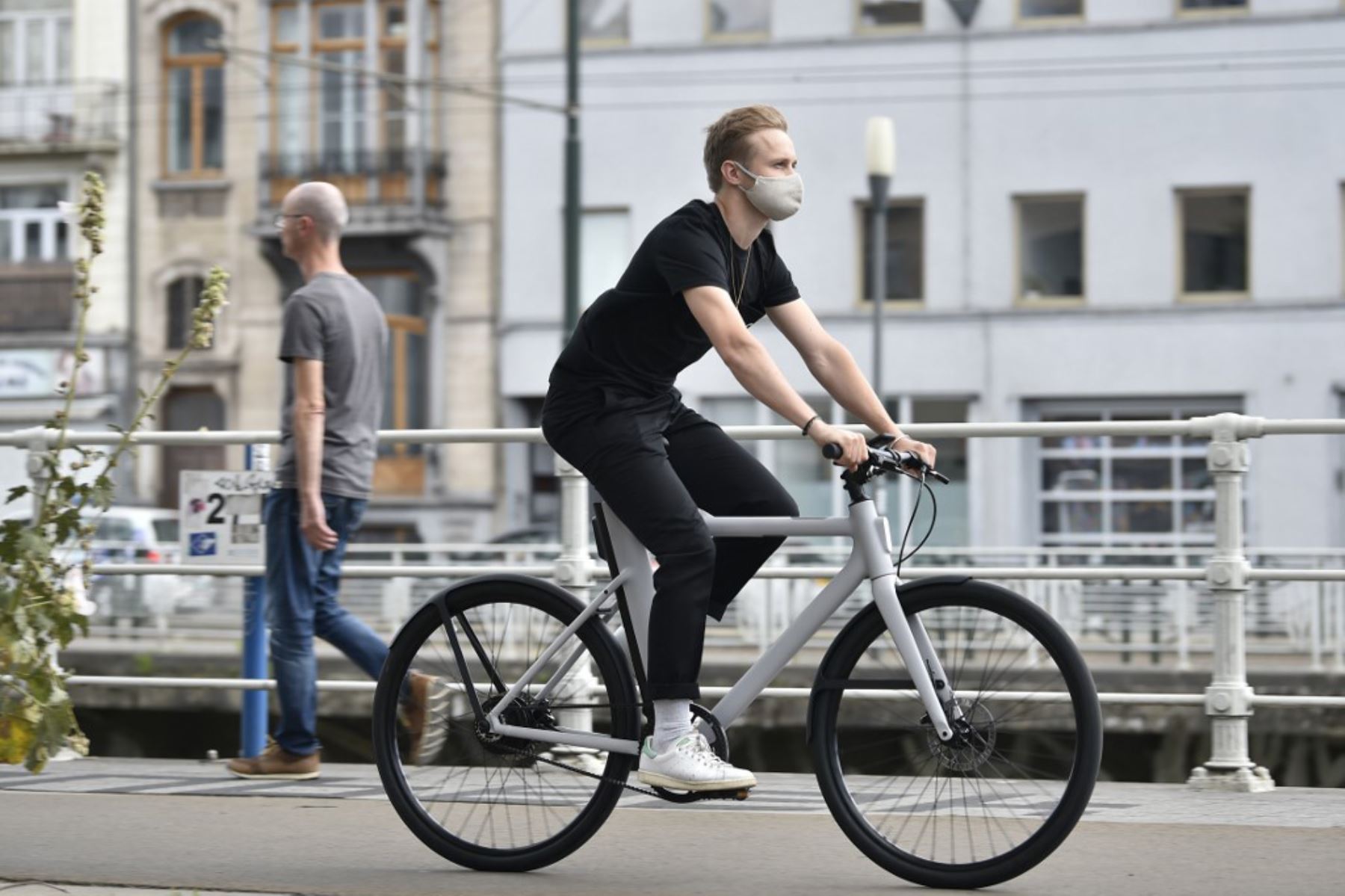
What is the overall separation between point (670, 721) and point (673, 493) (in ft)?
1.69

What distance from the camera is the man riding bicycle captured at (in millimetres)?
4887

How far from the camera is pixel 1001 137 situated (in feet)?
96.4

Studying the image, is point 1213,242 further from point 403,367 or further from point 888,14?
point 403,367

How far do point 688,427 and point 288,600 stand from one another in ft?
6.62

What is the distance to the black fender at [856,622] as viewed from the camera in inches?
193

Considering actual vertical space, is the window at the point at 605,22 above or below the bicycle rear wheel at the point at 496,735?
above

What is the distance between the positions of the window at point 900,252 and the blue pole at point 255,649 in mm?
22723

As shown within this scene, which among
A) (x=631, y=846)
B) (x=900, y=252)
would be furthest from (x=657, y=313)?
(x=900, y=252)

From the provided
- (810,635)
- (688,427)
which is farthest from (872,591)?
(688,427)

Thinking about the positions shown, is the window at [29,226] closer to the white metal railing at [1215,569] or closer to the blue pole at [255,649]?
the blue pole at [255,649]

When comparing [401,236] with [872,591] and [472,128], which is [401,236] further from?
[872,591]

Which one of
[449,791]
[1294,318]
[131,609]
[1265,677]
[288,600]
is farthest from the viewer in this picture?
[1294,318]

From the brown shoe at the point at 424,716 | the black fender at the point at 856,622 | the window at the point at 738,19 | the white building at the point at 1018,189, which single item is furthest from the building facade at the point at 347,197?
the black fender at the point at 856,622

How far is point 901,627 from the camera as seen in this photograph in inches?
193
